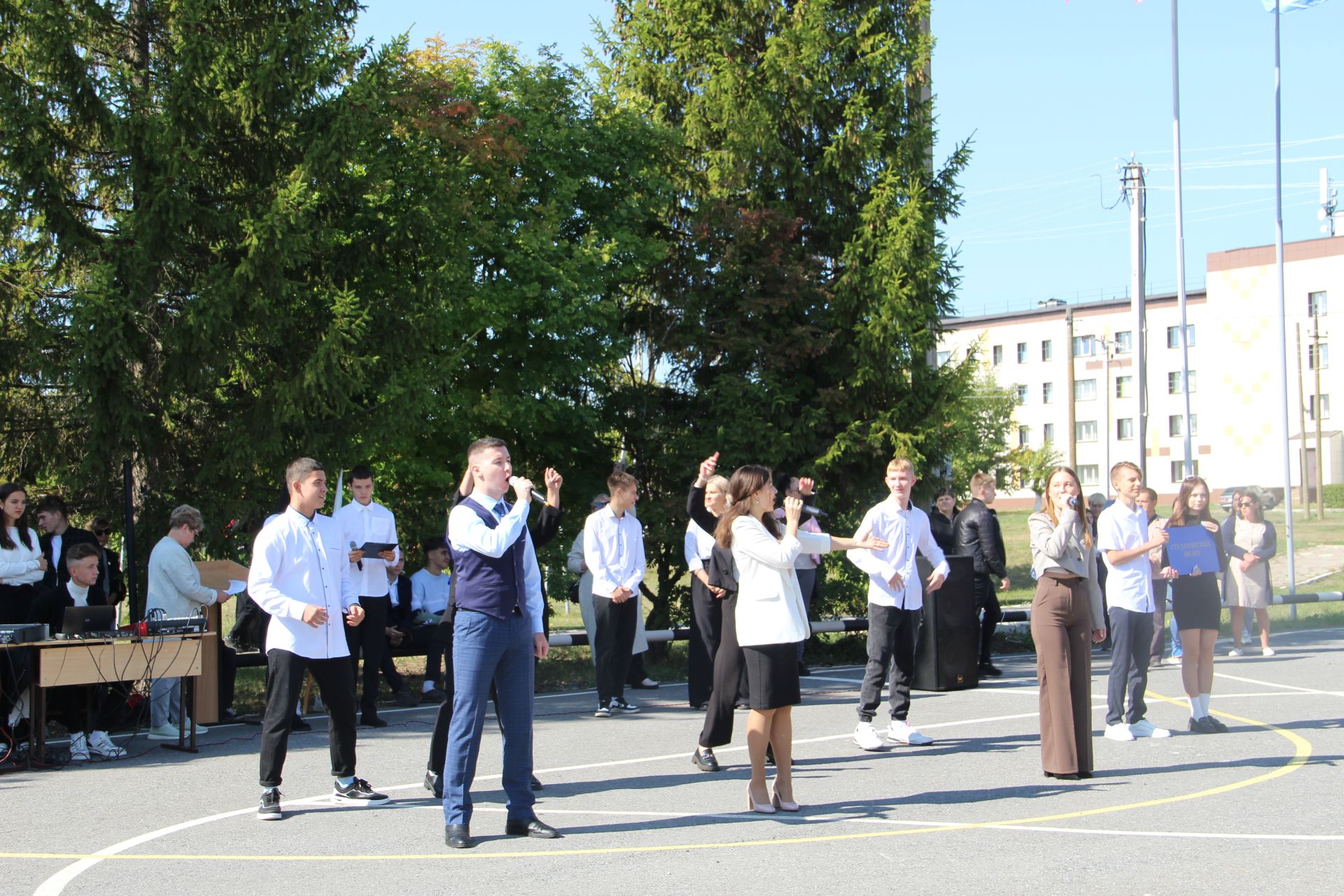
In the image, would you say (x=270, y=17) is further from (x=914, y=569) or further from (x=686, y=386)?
(x=914, y=569)

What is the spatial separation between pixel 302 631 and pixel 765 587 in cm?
272

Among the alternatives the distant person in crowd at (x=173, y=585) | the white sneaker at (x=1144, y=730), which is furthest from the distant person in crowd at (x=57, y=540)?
the white sneaker at (x=1144, y=730)

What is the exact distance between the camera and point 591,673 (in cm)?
1533

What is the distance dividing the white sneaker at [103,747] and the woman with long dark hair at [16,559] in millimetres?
1235

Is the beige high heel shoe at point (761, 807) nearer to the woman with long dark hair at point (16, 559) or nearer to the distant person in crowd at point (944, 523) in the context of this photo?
the woman with long dark hair at point (16, 559)

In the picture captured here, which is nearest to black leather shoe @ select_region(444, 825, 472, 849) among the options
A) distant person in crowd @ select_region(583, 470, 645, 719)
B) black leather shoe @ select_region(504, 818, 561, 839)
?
black leather shoe @ select_region(504, 818, 561, 839)

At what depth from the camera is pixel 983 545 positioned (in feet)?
48.0

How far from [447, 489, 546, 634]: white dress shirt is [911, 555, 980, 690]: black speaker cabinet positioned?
6.75m

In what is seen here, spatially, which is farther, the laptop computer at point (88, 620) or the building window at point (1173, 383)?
the building window at point (1173, 383)

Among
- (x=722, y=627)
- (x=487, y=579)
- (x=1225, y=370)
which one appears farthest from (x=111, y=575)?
(x=1225, y=370)

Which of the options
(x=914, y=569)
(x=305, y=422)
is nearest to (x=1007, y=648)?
(x=914, y=569)

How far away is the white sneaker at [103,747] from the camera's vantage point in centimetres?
998

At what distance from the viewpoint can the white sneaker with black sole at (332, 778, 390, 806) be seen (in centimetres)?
796

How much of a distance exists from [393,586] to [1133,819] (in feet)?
27.4
